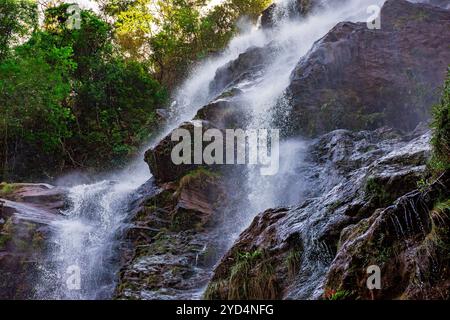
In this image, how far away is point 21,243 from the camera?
1280 centimetres

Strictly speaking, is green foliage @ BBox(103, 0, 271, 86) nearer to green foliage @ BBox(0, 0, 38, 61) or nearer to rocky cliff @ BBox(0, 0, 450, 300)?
green foliage @ BBox(0, 0, 38, 61)

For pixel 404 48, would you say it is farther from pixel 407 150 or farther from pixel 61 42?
pixel 61 42

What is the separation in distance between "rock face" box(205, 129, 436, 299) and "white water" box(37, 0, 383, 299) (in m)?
3.49

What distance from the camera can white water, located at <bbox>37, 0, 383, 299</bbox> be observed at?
39.5ft

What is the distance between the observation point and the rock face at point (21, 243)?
1239 centimetres

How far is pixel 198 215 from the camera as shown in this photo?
1267 centimetres

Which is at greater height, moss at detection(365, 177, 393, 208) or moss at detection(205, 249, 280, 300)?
moss at detection(365, 177, 393, 208)

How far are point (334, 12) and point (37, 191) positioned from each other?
15.3 meters

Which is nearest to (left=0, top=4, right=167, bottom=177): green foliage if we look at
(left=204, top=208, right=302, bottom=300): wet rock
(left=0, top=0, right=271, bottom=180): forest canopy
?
(left=0, top=0, right=271, bottom=180): forest canopy

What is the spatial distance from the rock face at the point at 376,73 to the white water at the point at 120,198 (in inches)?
40.6

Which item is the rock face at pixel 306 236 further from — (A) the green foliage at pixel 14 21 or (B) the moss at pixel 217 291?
(A) the green foliage at pixel 14 21

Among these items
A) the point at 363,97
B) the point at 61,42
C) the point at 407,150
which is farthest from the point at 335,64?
the point at 61,42

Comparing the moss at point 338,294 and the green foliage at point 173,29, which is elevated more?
the green foliage at point 173,29

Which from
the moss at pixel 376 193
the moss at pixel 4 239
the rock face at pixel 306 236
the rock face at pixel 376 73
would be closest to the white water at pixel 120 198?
the rock face at pixel 376 73
